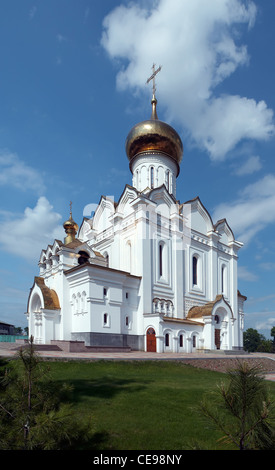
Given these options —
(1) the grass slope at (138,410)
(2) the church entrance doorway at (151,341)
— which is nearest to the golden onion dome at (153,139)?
(2) the church entrance doorway at (151,341)

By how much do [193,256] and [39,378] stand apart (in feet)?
67.4

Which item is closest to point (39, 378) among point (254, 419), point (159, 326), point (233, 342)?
point (254, 419)

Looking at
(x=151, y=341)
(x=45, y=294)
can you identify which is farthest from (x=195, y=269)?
(x=45, y=294)

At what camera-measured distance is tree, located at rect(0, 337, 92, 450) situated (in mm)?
2416

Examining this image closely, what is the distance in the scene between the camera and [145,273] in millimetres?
18922

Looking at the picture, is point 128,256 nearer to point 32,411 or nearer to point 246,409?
point 32,411

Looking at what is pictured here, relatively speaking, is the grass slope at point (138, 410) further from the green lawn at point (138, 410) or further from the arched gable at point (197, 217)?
the arched gable at point (197, 217)

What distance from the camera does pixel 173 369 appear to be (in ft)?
37.3

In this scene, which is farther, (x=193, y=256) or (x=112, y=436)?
(x=193, y=256)

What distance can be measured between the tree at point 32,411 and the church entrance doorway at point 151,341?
15616mm

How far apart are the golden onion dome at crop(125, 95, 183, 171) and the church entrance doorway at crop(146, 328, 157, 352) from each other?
1231cm

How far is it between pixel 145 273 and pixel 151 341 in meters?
3.61

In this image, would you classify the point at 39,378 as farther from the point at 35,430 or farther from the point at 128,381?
the point at 128,381

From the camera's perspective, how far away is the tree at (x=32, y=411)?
7.93 feet
